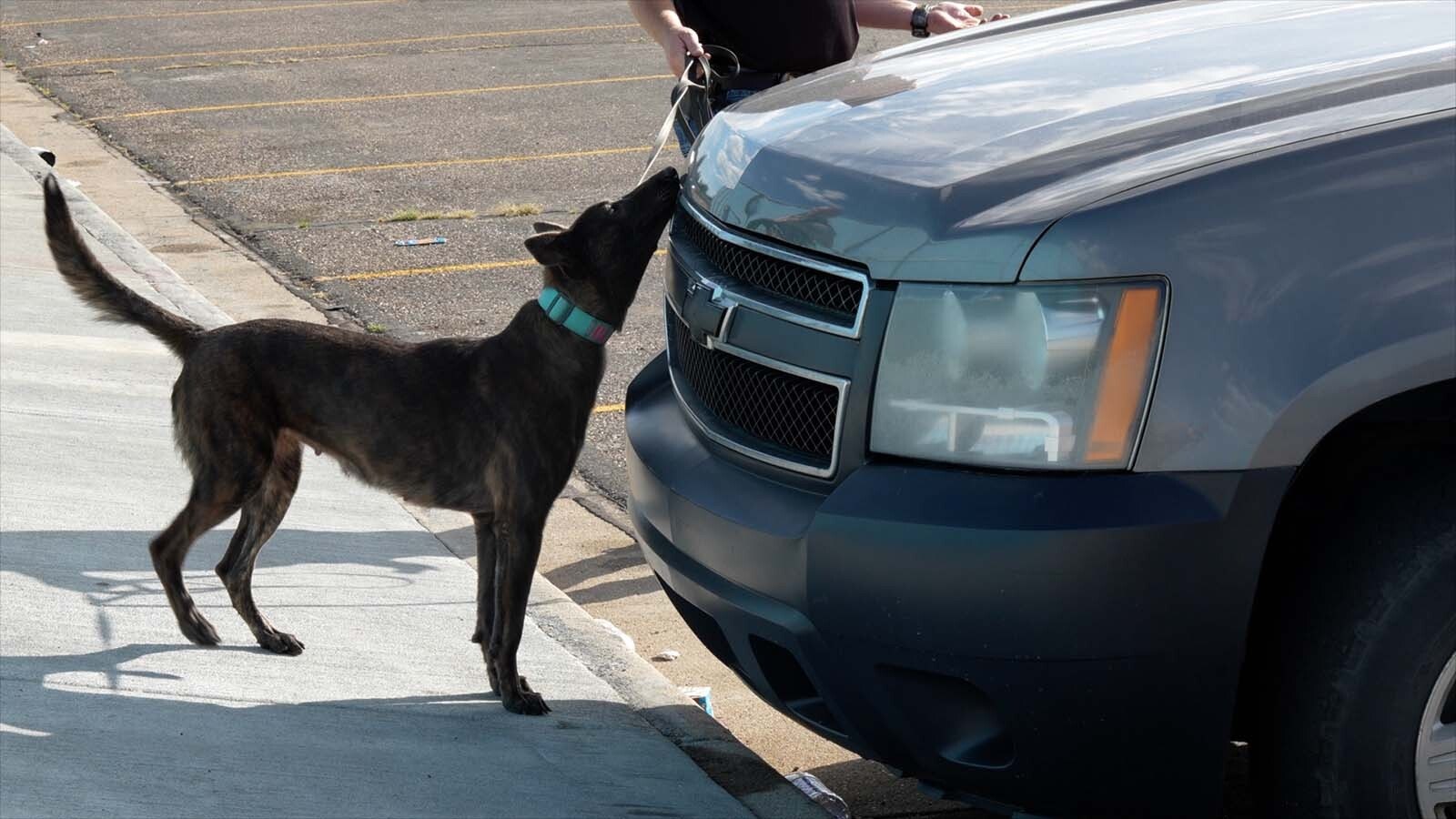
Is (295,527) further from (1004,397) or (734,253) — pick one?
(1004,397)

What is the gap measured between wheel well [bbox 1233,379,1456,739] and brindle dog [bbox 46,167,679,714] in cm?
191

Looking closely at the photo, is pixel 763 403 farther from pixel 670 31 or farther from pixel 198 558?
pixel 198 558

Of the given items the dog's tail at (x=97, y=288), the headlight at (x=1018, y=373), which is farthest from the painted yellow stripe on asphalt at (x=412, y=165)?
the headlight at (x=1018, y=373)

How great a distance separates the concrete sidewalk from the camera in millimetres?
3766

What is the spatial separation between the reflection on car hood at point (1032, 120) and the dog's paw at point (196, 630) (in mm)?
1808

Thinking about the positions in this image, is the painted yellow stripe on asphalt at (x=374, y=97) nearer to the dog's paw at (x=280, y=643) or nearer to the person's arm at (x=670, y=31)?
the person's arm at (x=670, y=31)

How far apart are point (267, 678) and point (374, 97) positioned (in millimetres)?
11445

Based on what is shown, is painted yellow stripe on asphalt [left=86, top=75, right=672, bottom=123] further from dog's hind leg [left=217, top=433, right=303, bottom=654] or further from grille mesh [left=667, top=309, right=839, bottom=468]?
grille mesh [left=667, top=309, right=839, bottom=468]

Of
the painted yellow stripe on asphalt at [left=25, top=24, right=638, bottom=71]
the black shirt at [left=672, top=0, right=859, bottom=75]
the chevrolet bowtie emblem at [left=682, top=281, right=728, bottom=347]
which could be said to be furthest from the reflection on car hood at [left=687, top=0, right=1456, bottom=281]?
the painted yellow stripe on asphalt at [left=25, top=24, right=638, bottom=71]

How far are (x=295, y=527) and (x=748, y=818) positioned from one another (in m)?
2.35

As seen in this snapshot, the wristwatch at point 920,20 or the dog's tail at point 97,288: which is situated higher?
the wristwatch at point 920,20

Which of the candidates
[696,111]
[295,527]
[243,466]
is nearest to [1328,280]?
[243,466]

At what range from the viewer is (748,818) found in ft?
12.3

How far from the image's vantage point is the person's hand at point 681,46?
5.43 metres
